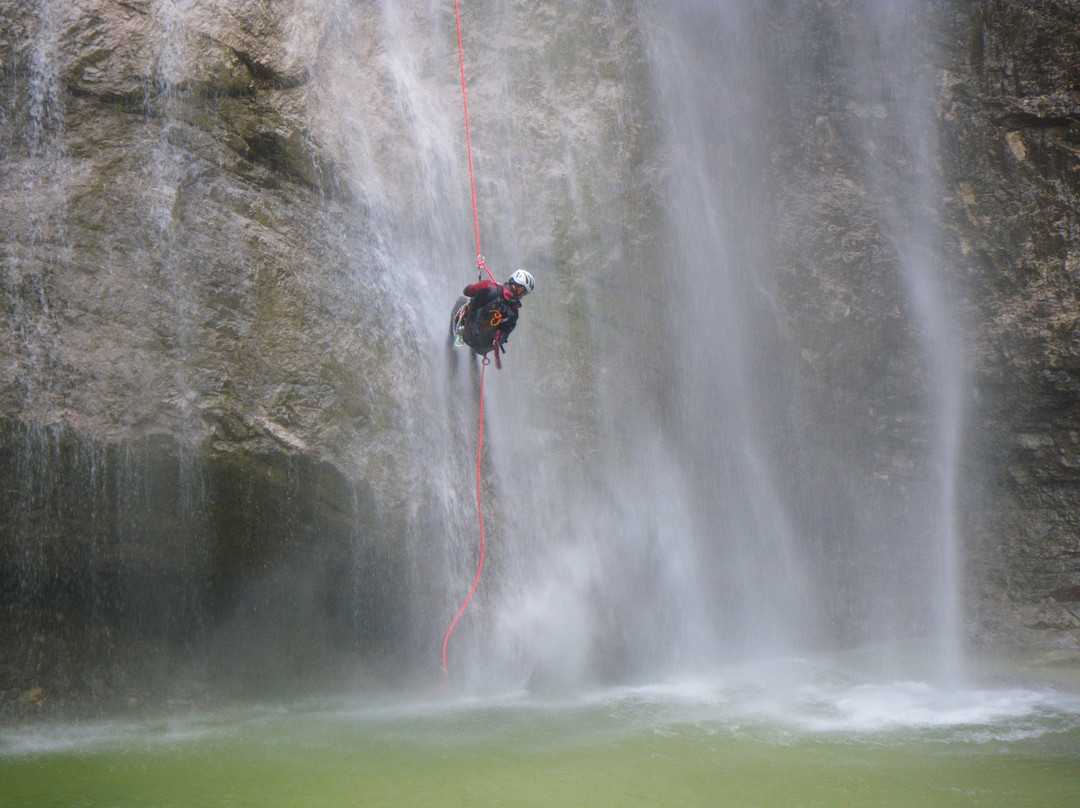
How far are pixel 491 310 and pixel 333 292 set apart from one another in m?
1.61

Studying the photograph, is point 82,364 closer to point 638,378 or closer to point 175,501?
point 175,501

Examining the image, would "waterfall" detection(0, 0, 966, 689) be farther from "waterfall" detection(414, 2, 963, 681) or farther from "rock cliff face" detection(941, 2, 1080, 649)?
"rock cliff face" detection(941, 2, 1080, 649)

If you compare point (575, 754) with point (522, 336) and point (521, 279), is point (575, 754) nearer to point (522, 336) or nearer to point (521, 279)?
point (521, 279)

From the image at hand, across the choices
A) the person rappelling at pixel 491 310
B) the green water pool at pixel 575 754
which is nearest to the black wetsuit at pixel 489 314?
the person rappelling at pixel 491 310

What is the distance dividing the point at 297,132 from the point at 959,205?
7.96 meters

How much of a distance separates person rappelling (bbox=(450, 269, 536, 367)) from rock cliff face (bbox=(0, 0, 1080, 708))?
799mm

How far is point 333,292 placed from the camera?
327 inches

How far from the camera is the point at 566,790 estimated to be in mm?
5656

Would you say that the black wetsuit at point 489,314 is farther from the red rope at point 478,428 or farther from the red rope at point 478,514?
the red rope at point 478,514

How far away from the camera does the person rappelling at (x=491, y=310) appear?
313 inches

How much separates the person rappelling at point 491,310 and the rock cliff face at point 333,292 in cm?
80

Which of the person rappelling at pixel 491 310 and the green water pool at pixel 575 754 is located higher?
the person rappelling at pixel 491 310

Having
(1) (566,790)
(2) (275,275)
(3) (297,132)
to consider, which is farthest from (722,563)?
(3) (297,132)

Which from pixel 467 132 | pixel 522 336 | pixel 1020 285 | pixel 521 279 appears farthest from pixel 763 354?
pixel 467 132
